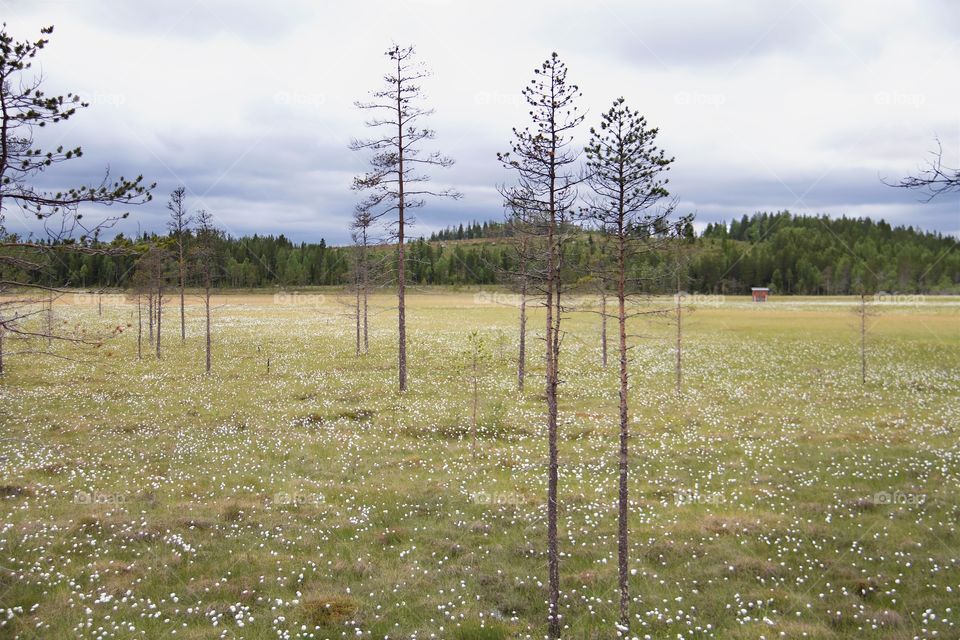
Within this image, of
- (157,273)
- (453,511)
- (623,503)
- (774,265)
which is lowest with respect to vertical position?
(453,511)

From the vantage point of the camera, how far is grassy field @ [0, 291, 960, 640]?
31.1 feet

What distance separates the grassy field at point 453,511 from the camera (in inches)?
373

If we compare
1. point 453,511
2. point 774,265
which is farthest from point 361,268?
point 774,265

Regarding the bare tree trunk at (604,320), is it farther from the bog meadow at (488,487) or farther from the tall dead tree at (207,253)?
the tall dead tree at (207,253)

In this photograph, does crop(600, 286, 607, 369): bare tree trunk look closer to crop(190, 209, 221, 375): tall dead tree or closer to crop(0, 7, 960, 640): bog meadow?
crop(0, 7, 960, 640): bog meadow

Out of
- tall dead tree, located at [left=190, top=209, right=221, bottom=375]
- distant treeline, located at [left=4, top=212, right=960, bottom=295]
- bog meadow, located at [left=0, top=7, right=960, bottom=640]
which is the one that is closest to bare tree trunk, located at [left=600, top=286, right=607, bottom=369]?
bog meadow, located at [left=0, top=7, right=960, bottom=640]

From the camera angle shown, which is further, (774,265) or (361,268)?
(774,265)

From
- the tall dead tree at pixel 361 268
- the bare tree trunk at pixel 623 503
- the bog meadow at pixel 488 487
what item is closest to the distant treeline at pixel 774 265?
the tall dead tree at pixel 361 268

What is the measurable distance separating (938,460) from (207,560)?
20.7 m

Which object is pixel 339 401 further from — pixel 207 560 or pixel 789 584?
pixel 789 584

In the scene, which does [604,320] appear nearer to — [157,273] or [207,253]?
[207,253]

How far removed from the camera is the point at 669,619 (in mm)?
9297

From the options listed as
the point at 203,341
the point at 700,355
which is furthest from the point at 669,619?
the point at 203,341

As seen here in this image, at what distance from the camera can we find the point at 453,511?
14.1 metres
